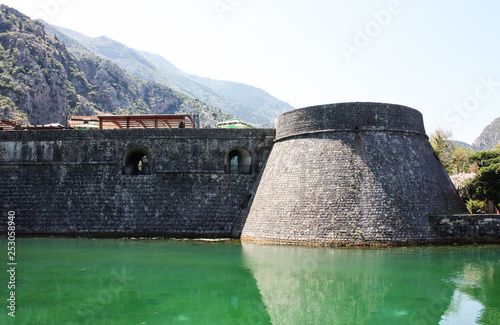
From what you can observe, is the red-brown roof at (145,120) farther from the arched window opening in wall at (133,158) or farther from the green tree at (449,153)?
the green tree at (449,153)

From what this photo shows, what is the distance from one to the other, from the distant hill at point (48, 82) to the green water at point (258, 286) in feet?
169

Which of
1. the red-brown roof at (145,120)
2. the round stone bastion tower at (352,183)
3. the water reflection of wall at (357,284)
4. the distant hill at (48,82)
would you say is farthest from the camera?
the distant hill at (48,82)

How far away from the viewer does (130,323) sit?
7.86m

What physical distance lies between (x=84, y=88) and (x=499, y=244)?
269 feet

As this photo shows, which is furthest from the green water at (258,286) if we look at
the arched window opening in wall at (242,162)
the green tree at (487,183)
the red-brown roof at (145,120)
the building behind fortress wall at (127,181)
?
the red-brown roof at (145,120)

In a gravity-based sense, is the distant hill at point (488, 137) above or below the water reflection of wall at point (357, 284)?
above

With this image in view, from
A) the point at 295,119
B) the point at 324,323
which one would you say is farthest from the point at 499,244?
the point at 324,323

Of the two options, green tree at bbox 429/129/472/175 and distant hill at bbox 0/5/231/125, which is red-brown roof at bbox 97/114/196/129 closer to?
green tree at bbox 429/129/472/175

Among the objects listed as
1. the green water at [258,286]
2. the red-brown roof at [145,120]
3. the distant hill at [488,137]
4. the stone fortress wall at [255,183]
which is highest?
the distant hill at [488,137]

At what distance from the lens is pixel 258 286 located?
35.1 feet

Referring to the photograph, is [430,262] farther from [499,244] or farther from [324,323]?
[324,323]

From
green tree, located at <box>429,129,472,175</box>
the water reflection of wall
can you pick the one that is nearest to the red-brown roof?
the water reflection of wall

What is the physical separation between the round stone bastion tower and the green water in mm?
935

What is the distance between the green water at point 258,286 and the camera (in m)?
8.41
